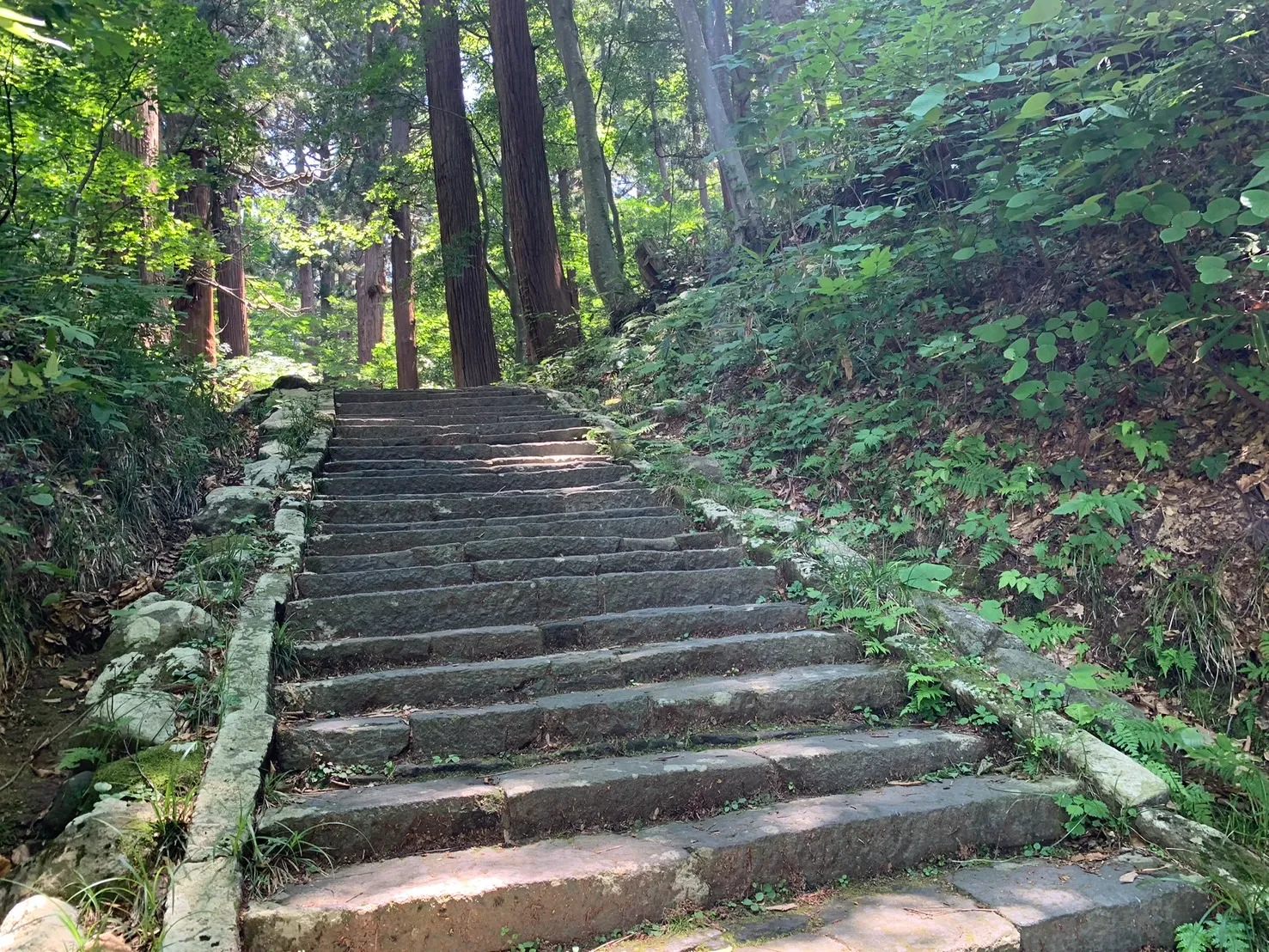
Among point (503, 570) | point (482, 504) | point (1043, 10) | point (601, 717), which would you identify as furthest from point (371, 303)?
point (1043, 10)

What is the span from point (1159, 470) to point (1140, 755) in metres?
1.58

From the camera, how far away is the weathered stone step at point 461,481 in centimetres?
601

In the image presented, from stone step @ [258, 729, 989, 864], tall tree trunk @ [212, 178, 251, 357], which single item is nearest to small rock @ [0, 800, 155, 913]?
stone step @ [258, 729, 989, 864]

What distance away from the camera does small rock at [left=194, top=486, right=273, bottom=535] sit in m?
4.80

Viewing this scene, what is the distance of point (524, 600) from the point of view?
14.5 ft

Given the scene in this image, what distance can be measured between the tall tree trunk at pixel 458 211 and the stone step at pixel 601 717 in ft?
30.2

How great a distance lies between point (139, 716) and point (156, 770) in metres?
0.34

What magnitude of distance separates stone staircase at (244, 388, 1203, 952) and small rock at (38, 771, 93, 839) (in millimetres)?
611

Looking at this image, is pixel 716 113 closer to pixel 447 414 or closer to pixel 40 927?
pixel 447 414

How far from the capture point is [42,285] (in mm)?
4816

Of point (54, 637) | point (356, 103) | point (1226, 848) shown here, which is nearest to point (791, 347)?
point (1226, 848)

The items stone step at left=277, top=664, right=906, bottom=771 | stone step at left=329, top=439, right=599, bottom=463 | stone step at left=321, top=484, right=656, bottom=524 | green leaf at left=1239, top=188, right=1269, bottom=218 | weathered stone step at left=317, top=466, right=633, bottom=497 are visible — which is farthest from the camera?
stone step at left=329, top=439, right=599, bottom=463

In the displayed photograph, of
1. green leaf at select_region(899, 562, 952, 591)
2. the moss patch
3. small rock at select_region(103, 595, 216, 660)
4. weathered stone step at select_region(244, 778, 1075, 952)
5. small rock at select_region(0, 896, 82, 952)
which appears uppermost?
small rock at select_region(103, 595, 216, 660)

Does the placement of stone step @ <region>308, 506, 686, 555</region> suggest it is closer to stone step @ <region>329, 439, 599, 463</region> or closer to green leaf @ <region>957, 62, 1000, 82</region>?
stone step @ <region>329, 439, 599, 463</region>
